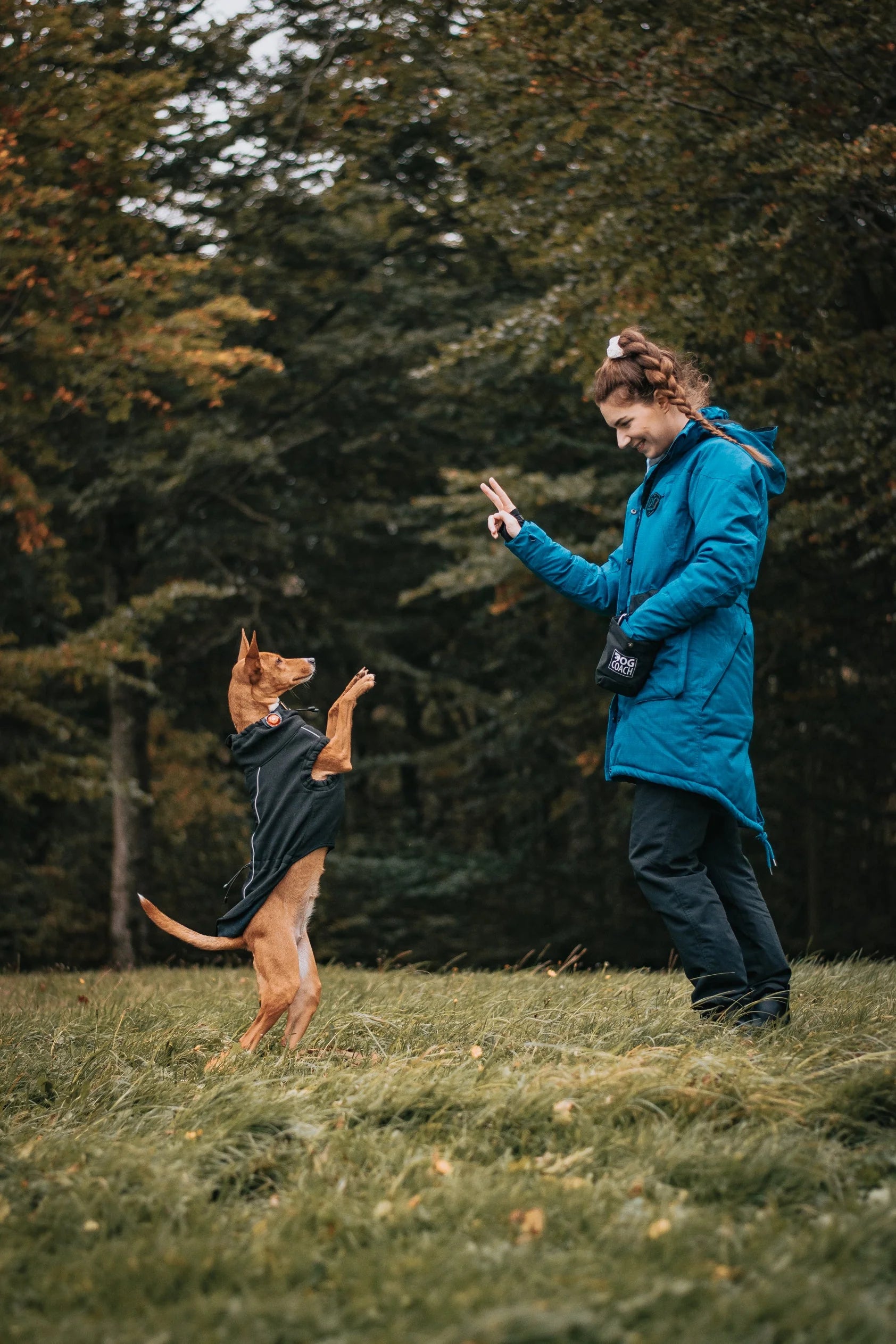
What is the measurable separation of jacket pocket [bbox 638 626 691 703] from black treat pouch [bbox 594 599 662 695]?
0.08 feet

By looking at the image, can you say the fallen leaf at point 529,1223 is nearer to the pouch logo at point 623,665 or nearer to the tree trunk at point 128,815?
the pouch logo at point 623,665

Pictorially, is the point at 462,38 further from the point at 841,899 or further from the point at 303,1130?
the point at 841,899

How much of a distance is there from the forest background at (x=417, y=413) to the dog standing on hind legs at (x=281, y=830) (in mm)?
3541

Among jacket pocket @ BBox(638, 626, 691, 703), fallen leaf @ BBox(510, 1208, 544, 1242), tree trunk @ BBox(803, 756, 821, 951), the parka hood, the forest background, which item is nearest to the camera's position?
fallen leaf @ BBox(510, 1208, 544, 1242)

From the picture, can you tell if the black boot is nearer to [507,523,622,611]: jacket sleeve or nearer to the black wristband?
[507,523,622,611]: jacket sleeve

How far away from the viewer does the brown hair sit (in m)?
4.10

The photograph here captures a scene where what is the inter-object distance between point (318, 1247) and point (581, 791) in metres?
12.5

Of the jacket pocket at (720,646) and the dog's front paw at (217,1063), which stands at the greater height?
the jacket pocket at (720,646)

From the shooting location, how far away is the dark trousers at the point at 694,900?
12.8ft

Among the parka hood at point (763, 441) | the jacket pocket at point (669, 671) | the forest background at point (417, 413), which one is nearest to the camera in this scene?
the jacket pocket at point (669, 671)

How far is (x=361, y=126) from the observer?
11.5 meters

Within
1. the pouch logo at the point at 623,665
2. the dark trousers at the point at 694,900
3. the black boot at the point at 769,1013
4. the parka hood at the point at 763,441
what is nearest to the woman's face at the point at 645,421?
the parka hood at the point at 763,441

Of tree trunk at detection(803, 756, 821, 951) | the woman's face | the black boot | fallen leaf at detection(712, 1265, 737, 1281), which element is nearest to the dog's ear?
the woman's face

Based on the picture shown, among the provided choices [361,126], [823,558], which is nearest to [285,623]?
[361,126]
